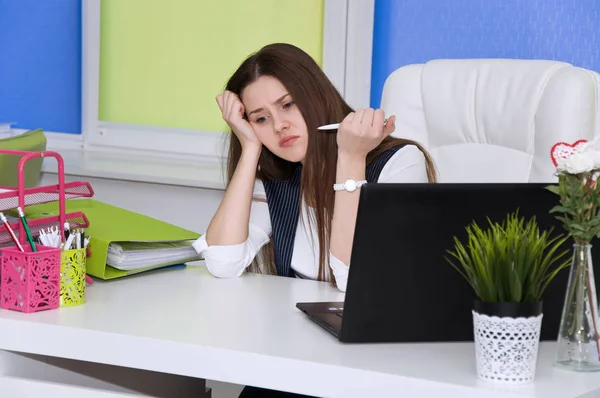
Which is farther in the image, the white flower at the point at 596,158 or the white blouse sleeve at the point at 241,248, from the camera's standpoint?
the white blouse sleeve at the point at 241,248

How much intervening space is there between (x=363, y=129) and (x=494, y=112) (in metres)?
0.45

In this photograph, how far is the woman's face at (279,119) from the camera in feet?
6.12

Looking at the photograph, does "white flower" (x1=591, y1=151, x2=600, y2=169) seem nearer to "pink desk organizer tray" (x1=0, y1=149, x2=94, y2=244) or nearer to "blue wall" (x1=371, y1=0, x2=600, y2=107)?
"pink desk organizer tray" (x1=0, y1=149, x2=94, y2=244)

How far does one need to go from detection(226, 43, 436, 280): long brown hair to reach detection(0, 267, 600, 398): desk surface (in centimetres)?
33

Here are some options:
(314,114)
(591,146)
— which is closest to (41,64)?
(314,114)

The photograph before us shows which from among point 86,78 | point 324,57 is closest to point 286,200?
point 324,57

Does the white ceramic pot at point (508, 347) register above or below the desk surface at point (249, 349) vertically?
above

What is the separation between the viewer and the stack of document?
1650 mm

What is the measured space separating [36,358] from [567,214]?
78 cm

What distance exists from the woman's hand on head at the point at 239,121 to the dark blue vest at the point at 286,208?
0.11 metres

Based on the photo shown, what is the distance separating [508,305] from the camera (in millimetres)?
1104

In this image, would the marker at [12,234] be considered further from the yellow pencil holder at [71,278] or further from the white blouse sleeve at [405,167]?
the white blouse sleeve at [405,167]

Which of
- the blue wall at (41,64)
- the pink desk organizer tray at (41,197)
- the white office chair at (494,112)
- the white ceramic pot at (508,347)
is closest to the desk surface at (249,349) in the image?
the white ceramic pot at (508,347)

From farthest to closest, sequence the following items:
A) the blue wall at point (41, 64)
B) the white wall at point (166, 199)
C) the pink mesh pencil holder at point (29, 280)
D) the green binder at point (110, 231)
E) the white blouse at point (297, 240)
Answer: the blue wall at point (41, 64) < the white wall at point (166, 199) < the white blouse at point (297, 240) < the green binder at point (110, 231) < the pink mesh pencil holder at point (29, 280)
